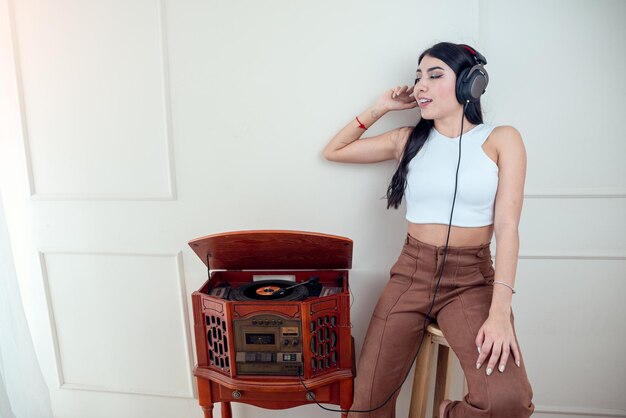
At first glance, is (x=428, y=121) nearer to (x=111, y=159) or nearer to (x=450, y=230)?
(x=450, y=230)

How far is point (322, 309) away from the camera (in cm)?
137

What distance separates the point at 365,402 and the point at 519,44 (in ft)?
4.46

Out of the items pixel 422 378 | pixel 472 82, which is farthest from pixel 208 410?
pixel 472 82

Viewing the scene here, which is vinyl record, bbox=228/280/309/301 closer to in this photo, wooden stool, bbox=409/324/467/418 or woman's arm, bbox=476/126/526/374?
wooden stool, bbox=409/324/467/418

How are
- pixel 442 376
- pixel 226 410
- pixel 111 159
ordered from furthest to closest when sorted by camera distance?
pixel 111 159, pixel 226 410, pixel 442 376

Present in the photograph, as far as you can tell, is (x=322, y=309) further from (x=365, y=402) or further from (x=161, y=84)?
(x=161, y=84)

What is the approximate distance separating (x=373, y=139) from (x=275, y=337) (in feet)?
2.53

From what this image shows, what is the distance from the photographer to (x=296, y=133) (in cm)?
175

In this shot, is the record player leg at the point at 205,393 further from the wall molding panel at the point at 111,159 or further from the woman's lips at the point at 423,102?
the woman's lips at the point at 423,102

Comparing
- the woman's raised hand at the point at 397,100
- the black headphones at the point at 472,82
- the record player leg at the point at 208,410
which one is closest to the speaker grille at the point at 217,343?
the record player leg at the point at 208,410

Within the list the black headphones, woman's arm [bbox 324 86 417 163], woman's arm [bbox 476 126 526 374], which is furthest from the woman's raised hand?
woman's arm [bbox 476 126 526 374]

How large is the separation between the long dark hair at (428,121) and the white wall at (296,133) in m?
0.18

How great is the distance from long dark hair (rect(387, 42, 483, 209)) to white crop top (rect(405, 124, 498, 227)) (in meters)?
0.02

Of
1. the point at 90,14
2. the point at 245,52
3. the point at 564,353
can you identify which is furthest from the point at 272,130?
the point at 564,353
